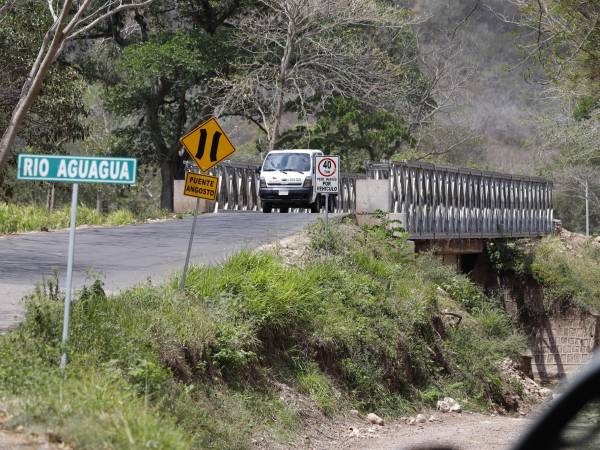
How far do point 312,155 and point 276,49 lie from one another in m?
10.4

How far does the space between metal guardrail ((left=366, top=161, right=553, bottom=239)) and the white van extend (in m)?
4.10

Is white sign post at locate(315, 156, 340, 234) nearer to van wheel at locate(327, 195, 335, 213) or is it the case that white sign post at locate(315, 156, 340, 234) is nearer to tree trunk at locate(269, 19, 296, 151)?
van wheel at locate(327, 195, 335, 213)

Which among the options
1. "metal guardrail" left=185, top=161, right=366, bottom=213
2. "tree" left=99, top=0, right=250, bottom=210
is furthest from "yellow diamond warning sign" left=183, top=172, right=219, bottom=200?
"tree" left=99, top=0, right=250, bottom=210

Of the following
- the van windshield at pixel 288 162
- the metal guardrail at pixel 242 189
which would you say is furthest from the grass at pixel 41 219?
the metal guardrail at pixel 242 189

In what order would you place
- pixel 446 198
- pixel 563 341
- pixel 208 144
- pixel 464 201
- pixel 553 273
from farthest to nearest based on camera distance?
1. pixel 563 341
2. pixel 553 273
3. pixel 464 201
4. pixel 446 198
5. pixel 208 144

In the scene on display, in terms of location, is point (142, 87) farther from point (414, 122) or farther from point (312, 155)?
point (414, 122)

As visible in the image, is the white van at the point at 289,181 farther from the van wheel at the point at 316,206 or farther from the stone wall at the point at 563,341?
the stone wall at the point at 563,341

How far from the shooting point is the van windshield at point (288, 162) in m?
33.2

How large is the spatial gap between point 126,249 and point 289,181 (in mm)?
12874

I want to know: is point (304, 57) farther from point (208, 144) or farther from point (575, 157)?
point (208, 144)

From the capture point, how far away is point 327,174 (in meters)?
20.6

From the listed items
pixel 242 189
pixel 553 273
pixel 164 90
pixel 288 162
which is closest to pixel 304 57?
pixel 164 90

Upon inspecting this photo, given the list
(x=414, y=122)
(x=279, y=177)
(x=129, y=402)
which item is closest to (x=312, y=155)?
A: (x=279, y=177)

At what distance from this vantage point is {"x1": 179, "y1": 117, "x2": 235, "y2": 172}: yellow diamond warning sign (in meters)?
13.9
